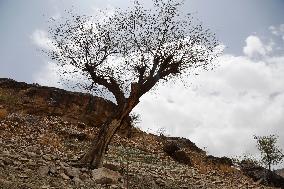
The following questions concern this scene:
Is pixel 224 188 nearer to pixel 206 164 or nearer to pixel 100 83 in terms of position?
pixel 100 83

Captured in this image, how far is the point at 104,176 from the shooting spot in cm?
Answer: 1514

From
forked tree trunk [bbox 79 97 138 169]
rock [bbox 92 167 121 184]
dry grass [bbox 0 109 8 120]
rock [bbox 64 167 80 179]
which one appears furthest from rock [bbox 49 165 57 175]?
dry grass [bbox 0 109 8 120]

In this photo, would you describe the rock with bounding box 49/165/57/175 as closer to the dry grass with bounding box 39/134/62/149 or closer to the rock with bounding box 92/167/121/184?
the rock with bounding box 92/167/121/184

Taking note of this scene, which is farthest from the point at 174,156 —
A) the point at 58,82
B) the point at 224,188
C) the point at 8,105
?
the point at 8,105

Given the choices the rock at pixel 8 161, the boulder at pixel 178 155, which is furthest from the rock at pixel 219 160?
the rock at pixel 8 161

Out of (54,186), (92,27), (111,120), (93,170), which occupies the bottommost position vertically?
(54,186)

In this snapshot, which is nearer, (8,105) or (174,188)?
(174,188)

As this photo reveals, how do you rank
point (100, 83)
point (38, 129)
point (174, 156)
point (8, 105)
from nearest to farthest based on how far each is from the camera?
point (100, 83), point (38, 129), point (174, 156), point (8, 105)

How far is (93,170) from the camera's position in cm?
1606

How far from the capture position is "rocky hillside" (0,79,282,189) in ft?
47.1

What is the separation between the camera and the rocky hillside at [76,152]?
565 inches

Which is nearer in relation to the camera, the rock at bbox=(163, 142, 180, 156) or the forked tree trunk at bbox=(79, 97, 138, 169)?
the forked tree trunk at bbox=(79, 97, 138, 169)

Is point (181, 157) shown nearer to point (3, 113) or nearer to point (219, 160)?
point (219, 160)

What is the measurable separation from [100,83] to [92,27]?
424 cm
